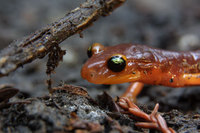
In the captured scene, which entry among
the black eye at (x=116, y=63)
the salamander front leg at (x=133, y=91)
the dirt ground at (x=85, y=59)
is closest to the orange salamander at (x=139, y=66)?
the black eye at (x=116, y=63)

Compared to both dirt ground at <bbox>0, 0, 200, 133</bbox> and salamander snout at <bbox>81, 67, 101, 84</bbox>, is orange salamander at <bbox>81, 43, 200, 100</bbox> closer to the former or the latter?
salamander snout at <bbox>81, 67, 101, 84</bbox>

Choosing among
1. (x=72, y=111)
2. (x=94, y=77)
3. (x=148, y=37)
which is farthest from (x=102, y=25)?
(x=72, y=111)

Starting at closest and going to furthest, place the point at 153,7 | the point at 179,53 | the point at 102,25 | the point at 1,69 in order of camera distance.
→ the point at 1,69
the point at 179,53
the point at 102,25
the point at 153,7

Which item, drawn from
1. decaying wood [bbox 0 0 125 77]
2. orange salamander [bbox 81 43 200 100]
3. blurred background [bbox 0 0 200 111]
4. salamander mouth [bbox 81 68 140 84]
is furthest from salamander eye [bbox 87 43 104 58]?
blurred background [bbox 0 0 200 111]

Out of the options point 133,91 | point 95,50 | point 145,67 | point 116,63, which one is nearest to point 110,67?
point 116,63

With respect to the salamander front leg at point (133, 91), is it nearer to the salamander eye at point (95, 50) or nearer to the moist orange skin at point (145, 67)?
the moist orange skin at point (145, 67)

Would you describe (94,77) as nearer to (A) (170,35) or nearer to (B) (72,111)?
(B) (72,111)

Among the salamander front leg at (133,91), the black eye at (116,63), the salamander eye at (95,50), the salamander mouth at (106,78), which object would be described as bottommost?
the salamander front leg at (133,91)
